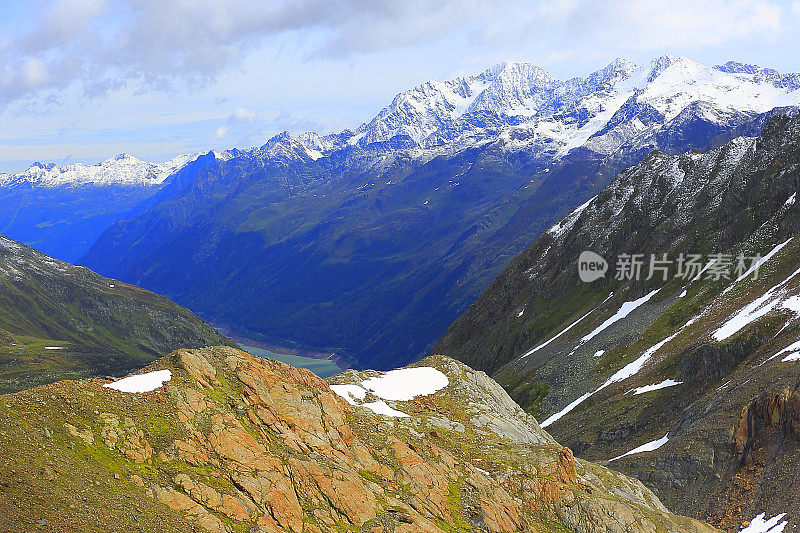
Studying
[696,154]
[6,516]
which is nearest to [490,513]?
[6,516]

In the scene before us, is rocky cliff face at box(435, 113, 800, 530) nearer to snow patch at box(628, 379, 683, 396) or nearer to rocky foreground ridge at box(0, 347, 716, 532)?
snow patch at box(628, 379, 683, 396)

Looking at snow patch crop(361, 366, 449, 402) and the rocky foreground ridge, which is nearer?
the rocky foreground ridge

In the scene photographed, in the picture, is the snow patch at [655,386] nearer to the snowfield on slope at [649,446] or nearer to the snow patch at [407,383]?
the snowfield on slope at [649,446]

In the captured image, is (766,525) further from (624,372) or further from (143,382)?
(624,372)

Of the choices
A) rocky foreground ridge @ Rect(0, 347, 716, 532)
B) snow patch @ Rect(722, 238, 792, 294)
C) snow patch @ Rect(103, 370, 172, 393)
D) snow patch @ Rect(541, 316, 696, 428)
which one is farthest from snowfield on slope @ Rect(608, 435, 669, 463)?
snow patch @ Rect(103, 370, 172, 393)

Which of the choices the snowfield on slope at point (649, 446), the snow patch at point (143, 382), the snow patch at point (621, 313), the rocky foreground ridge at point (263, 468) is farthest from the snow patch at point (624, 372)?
the snow patch at point (143, 382)
